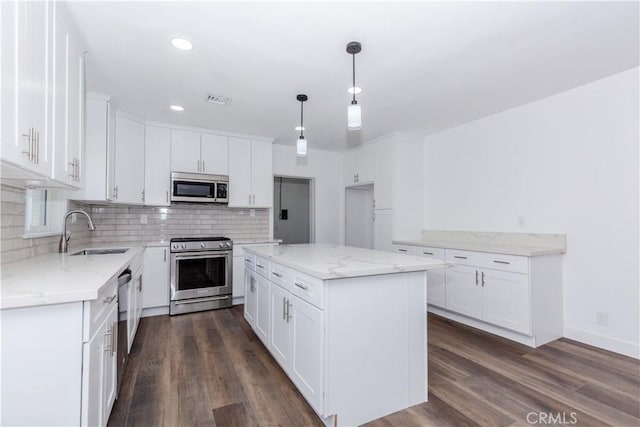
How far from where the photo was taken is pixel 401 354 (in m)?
1.94

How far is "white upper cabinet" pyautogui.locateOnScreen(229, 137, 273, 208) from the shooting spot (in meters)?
4.46

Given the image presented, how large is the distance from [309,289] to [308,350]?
370mm

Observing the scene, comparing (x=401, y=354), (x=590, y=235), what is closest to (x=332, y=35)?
(x=401, y=354)

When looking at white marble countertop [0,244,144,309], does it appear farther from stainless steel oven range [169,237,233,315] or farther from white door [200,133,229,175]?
white door [200,133,229,175]

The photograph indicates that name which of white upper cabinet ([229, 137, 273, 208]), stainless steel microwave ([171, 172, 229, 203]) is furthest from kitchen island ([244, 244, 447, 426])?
white upper cabinet ([229, 137, 273, 208])

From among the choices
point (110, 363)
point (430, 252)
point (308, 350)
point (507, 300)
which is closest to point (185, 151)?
point (110, 363)

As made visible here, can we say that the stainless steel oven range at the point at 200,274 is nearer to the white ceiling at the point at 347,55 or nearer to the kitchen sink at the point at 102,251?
the kitchen sink at the point at 102,251

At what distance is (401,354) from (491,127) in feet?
10.0

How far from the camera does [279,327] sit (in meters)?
2.36

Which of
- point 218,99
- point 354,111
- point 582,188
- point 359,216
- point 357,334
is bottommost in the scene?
point 357,334

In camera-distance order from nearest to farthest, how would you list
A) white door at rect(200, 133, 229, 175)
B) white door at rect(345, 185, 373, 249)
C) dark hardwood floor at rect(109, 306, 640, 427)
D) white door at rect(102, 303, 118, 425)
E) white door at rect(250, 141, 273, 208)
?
1. white door at rect(102, 303, 118, 425)
2. dark hardwood floor at rect(109, 306, 640, 427)
3. white door at rect(200, 133, 229, 175)
4. white door at rect(250, 141, 273, 208)
5. white door at rect(345, 185, 373, 249)

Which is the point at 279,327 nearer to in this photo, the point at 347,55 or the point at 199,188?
the point at 347,55

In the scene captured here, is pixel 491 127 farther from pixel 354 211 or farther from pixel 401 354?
pixel 401 354

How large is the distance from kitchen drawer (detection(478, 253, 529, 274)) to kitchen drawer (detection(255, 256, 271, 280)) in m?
2.22
